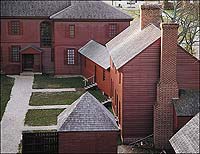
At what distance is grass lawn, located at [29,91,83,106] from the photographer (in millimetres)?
39562

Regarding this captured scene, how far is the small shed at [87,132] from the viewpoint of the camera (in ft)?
80.7

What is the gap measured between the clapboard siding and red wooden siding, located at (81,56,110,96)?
29.9 feet

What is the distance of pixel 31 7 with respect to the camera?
49844 millimetres

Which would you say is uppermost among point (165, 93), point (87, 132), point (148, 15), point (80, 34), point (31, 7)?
point (148, 15)

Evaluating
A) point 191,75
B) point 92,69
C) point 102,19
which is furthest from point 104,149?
point 102,19

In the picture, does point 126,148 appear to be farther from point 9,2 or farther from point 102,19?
point 9,2

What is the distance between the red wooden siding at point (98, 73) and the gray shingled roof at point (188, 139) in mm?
15496

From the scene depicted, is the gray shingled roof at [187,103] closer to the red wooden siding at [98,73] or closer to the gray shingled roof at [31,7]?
the red wooden siding at [98,73]

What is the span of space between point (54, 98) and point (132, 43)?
31.6ft

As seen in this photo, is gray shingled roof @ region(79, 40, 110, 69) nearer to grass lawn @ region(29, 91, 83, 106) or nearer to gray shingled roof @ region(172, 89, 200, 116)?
grass lawn @ region(29, 91, 83, 106)

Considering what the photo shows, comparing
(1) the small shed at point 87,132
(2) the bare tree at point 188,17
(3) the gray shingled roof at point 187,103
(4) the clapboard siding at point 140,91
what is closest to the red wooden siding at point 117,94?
(4) the clapboard siding at point 140,91

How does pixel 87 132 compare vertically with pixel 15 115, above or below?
above

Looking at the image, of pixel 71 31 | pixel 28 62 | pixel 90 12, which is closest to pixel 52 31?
pixel 71 31

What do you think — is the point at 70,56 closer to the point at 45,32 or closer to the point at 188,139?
the point at 45,32
